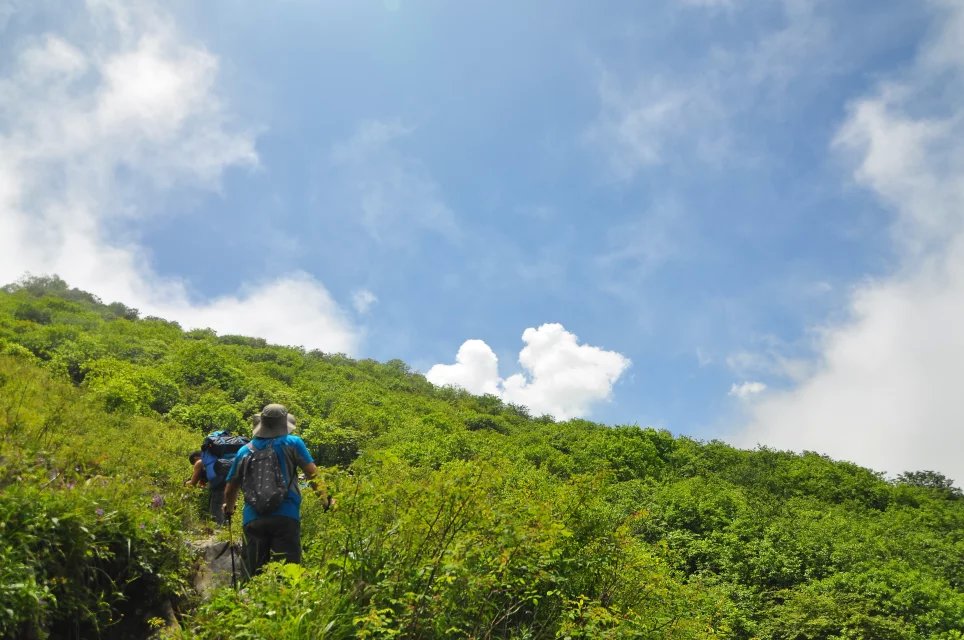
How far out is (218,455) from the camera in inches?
248

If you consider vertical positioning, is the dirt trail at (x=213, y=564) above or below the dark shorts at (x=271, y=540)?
below

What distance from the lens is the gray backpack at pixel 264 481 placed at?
418cm

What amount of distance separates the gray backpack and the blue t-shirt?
0.02 m

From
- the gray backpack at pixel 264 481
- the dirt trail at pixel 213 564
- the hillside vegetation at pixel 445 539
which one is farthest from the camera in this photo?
the dirt trail at pixel 213 564

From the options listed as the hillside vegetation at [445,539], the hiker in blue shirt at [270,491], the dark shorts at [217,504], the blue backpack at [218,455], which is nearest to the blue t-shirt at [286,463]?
the hiker in blue shirt at [270,491]

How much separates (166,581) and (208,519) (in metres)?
2.64

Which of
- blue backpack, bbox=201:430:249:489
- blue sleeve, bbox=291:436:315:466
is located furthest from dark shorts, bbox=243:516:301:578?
blue backpack, bbox=201:430:249:489

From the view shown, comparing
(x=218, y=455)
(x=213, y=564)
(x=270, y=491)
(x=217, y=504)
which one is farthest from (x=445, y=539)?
(x=217, y=504)

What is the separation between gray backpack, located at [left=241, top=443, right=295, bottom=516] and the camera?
418 centimetres

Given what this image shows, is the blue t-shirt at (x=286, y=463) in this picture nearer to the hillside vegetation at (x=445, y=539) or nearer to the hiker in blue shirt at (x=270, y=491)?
the hiker in blue shirt at (x=270, y=491)

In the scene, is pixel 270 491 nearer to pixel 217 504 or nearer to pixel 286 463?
pixel 286 463

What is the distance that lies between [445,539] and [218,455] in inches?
151

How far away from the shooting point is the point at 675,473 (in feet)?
64.4

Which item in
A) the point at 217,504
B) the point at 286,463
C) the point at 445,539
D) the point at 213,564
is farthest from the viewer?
the point at 217,504
